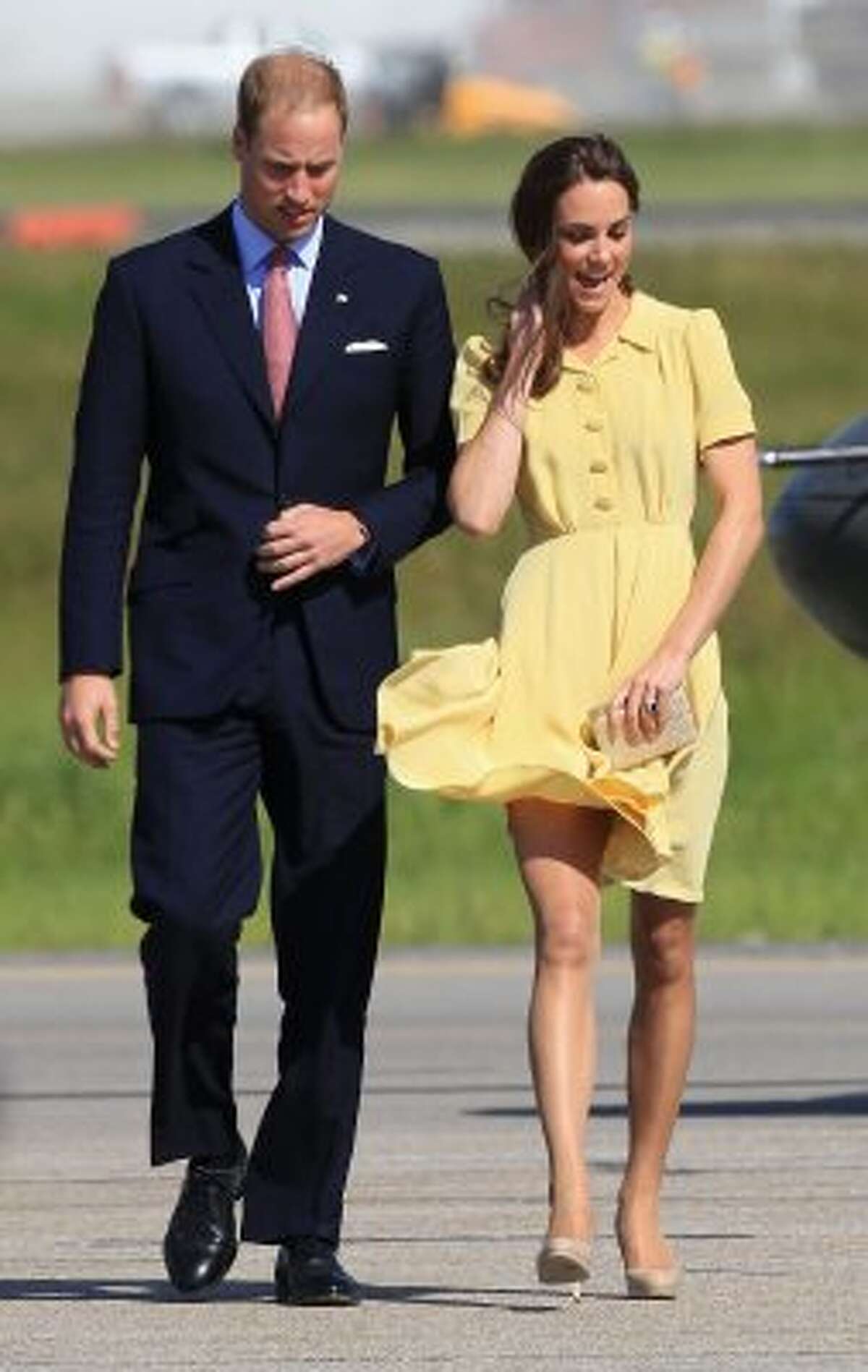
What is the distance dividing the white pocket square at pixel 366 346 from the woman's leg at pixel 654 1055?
0.98 m

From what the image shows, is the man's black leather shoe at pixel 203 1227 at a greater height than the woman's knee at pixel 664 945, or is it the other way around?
the woman's knee at pixel 664 945

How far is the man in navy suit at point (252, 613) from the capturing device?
8797 mm

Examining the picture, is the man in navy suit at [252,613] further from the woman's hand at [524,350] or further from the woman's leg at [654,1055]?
the woman's leg at [654,1055]

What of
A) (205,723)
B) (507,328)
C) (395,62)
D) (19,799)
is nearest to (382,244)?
(507,328)

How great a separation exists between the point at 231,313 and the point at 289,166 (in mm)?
298

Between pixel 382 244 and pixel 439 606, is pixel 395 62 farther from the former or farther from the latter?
pixel 382 244

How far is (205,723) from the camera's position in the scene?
8.82 metres

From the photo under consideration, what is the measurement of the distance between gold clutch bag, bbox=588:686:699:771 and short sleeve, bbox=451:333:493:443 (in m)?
0.52

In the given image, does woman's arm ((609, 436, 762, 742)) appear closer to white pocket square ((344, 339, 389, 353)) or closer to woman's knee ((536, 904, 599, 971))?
woman's knee ((536, 904, 599, 971))

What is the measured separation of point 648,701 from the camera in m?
8.59

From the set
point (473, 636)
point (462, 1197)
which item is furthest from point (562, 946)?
point (473, 636)

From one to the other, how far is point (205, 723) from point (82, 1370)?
125 cm

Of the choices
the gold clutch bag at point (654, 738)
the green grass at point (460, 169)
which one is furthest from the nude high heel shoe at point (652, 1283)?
the green grass at point (460, 169)

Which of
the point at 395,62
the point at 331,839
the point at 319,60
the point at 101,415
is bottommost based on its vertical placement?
the point at 331,839
